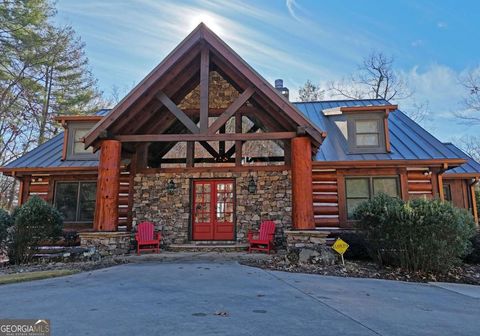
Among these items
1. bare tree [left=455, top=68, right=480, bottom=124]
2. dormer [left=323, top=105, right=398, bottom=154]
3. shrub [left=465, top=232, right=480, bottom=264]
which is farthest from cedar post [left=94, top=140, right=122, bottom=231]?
bare tree [left=455, top=68, right=480, bottom=124]

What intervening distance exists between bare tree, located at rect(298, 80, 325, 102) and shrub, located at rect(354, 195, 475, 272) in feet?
61.6

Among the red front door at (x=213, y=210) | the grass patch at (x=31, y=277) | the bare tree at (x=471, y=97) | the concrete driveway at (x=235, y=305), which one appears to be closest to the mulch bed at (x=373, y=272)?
the concrete driveway at (x=235, y=305)

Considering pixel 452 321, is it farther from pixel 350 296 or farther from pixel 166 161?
pixel 166 161

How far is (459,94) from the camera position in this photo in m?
20.8

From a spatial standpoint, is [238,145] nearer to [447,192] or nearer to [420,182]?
[420,182]

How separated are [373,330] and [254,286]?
92.9 inches

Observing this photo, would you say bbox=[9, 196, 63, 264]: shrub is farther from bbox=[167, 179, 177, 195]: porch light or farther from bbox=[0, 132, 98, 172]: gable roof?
bbox=[167, 179, 177, 195]: porch light

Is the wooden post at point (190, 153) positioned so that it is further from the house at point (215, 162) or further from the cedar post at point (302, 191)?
the cedar post at point (302, 191)

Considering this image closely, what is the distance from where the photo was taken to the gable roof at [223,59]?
30.1 feet

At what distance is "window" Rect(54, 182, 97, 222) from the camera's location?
11.9 meters

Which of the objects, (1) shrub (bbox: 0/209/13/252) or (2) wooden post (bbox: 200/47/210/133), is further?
(1) shrub (bbox: 0/209/13/252)

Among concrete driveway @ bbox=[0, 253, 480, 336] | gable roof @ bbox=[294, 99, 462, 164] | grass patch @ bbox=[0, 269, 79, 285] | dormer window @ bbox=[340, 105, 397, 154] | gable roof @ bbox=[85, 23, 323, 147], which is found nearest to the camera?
concrete driveway @ bbox=[0, 253, 480, 336]

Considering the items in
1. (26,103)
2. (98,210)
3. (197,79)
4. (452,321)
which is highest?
(26,103)

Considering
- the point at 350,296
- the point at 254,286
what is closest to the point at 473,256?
the point at 350,296
